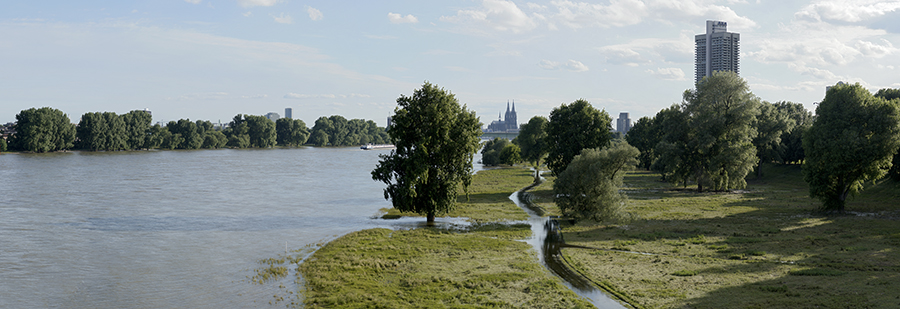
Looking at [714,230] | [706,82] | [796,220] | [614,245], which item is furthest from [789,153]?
[614,245]

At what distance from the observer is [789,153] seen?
10975 cm

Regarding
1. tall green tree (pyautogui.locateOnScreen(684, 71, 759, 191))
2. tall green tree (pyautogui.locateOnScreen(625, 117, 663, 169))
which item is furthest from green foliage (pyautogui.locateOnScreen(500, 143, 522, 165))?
tall green tree (pyautogui.locateOnScreen(684, 71, 759, 191))

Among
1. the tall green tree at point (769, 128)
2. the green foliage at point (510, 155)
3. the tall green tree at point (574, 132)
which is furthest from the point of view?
the green foliage at point (510, 155)

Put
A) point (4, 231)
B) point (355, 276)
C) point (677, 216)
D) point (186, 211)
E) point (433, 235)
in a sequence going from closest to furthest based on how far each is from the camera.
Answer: point (355, 276)
point (433, 235)
point (4, 231)
point (677, 216)
point (186, 211)

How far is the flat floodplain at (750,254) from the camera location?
96.9 ft

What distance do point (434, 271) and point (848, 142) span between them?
149 ft

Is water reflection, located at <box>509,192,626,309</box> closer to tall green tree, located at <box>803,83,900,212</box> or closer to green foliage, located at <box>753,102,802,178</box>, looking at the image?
tall green tree, located at <box>803,83,900,212</box>

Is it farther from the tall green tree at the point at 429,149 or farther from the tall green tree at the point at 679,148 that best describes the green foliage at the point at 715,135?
the tall green tree at the point at 429,149

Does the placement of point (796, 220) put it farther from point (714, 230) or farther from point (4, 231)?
point (4, 231)

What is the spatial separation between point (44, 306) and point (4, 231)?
30405 millimetres

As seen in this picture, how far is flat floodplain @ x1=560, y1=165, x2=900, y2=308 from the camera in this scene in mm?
29547

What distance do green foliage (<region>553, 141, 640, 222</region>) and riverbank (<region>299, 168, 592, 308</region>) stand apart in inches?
228

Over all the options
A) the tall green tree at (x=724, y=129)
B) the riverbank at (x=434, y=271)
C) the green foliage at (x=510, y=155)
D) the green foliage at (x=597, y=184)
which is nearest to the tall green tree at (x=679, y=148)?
the tall green tree at (x=724, y=129)

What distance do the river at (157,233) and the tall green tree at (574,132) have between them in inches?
1024
